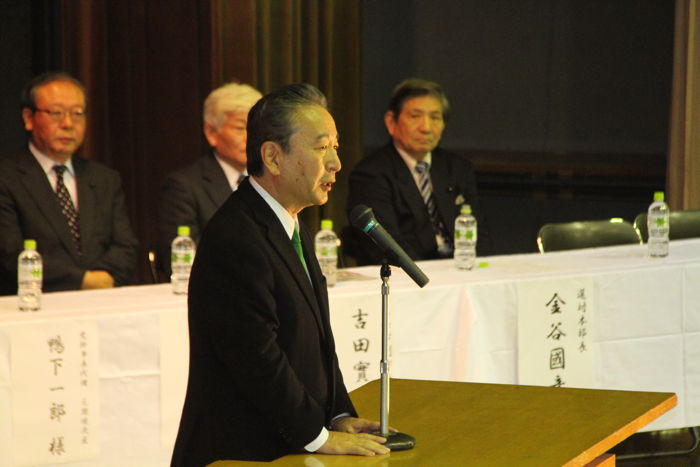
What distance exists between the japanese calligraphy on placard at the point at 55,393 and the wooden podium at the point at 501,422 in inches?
41.4

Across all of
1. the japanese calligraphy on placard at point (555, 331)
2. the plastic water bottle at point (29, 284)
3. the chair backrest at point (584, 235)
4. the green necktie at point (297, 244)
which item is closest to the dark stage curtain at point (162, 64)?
the chair backrest at point (584, 235)

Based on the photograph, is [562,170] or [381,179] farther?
[562,170]

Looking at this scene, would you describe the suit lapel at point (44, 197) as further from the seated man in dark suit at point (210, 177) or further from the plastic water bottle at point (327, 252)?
the plastic water bottle at point (327, 252)

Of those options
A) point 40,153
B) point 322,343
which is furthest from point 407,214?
point 322,343

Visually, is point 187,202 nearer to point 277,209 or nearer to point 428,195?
point 428,195

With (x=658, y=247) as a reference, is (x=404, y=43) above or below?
above

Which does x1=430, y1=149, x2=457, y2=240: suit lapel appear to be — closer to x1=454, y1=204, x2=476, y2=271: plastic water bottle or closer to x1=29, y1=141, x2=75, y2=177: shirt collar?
x1=454, y1=204, x2=476, y2=271: plastic water bottle

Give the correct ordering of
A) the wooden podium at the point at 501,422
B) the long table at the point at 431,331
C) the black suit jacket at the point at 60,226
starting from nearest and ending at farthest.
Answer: the wooden podium at the point at 501,422 < the long table at the point at 431,331 < the black suit jacket at the point at 60,226

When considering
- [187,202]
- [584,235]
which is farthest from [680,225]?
[187,202]

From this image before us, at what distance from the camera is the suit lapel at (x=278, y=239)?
217 centimetres

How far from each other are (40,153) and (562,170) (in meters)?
3.83

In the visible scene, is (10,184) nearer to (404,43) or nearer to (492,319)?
(492,319)

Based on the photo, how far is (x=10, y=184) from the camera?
4172 mm

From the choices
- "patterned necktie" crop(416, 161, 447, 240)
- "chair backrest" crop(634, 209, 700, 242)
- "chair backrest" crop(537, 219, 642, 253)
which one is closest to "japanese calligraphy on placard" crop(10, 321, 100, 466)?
"patterned necktie" crop(416, 161, 447, 240)
